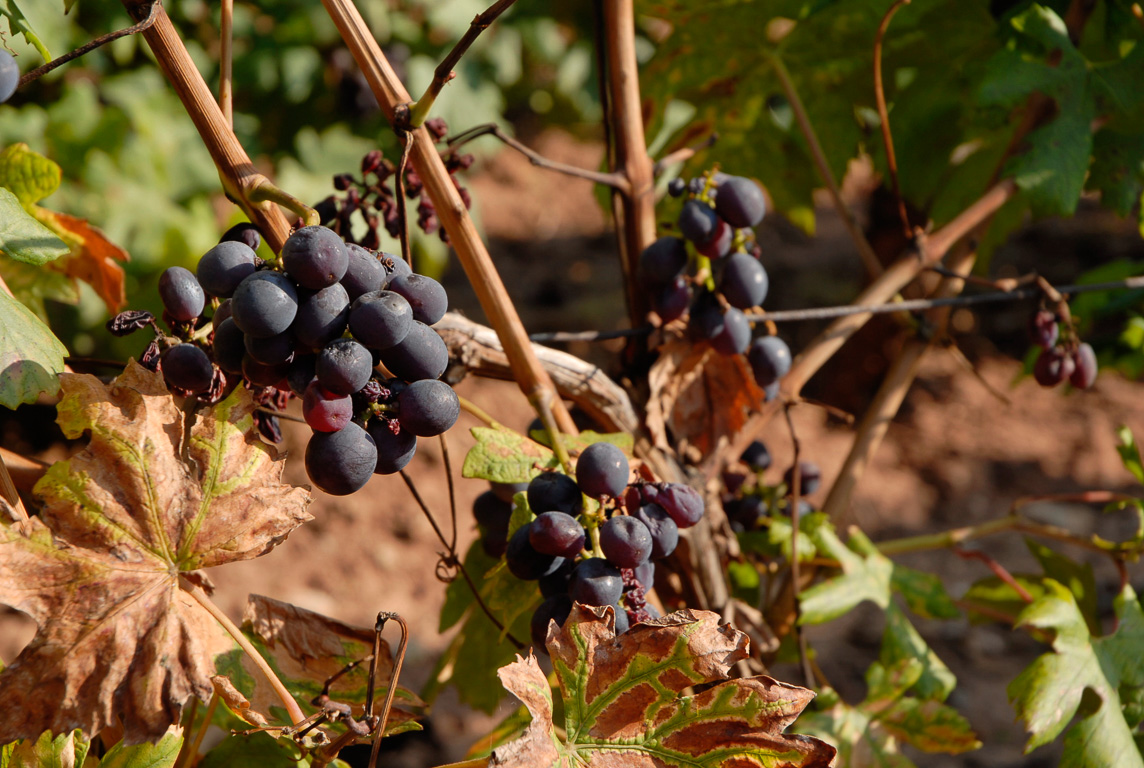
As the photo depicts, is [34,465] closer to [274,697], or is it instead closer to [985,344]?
[274,697]

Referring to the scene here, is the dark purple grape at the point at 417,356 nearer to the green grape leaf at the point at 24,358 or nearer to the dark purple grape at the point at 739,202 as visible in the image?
the green grape leaf at the point at 24,358

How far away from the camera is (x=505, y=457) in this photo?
82cm

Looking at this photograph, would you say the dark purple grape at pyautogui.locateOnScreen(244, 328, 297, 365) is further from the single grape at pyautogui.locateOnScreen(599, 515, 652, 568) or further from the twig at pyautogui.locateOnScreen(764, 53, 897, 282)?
the twig at pyautogui.locateOnScreen(764, 53, 897, 282)

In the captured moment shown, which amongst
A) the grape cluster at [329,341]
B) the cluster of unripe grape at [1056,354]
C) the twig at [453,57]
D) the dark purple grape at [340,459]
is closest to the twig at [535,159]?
the twig at [453,57]

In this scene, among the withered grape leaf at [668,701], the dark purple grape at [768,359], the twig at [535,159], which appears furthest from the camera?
the dark purple grape at [768,359]

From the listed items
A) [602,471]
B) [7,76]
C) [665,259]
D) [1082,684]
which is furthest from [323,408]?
[1082,684]

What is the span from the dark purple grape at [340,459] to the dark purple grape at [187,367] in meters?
0.13

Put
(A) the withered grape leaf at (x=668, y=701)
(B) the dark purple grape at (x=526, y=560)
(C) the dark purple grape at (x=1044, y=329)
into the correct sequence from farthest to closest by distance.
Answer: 1. (C) the dark purple grape at (x=1044, y=329)
2. (B) the dark purple grape at (x=526, y=560)
3. (A) the withered grape leaf at (x=668, y=701)

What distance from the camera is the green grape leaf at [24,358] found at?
669mm

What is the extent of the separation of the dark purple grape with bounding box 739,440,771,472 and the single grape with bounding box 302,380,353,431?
0.78m

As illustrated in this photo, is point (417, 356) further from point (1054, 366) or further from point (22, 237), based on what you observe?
point (1054, 366)

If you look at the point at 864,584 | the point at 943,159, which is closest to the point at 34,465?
the point at 864,584

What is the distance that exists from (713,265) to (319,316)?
596mm

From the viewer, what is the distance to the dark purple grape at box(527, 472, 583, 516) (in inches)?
31.3
